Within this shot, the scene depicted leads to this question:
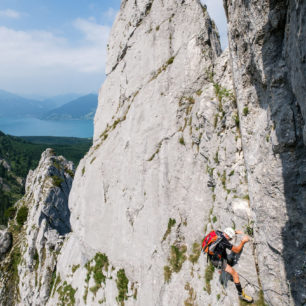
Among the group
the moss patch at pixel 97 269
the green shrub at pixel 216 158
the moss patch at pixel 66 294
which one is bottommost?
the moss patch at pixel 66 294

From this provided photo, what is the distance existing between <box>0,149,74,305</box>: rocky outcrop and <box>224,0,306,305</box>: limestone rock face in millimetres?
30351

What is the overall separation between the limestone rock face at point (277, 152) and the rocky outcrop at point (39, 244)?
30351 millimetres

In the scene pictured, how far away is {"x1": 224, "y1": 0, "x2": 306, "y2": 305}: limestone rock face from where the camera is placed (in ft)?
22.8

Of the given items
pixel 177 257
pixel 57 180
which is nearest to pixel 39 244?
pixel 57 180

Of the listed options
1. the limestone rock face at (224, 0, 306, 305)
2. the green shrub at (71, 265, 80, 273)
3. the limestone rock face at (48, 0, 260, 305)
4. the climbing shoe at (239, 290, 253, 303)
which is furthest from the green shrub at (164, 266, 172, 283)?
the green shrub at (71, 265, 80, 273)

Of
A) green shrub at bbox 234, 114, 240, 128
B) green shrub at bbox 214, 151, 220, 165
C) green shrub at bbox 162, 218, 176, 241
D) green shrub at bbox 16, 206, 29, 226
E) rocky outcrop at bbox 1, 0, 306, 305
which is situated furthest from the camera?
green shrub at bbox 16, 206, 29, 226

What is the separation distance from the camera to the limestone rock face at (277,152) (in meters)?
6.94

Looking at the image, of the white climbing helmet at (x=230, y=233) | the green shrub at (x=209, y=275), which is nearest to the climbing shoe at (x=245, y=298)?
the green shrub at (x=209, y=275)

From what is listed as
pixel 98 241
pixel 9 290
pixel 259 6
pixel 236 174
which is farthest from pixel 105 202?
pixel 9 290

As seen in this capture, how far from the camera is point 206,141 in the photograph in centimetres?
1271

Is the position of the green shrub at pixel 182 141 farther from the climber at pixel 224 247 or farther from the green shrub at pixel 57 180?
the green shrub at pixel 57 180

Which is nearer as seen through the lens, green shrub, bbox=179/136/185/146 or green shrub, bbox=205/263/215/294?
green shrub, bbox=205/263/215/294

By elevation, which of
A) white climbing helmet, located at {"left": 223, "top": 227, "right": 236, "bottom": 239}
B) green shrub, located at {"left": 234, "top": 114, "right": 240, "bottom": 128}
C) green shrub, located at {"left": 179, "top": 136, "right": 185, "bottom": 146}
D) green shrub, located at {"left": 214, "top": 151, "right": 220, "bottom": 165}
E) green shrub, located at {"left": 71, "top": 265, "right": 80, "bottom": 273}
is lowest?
green shrub, located at {"left": 71, "top": 265, "right": 80, "bottom": 273}

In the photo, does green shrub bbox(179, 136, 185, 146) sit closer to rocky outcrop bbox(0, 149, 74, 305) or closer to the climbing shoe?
the climbing shoe
